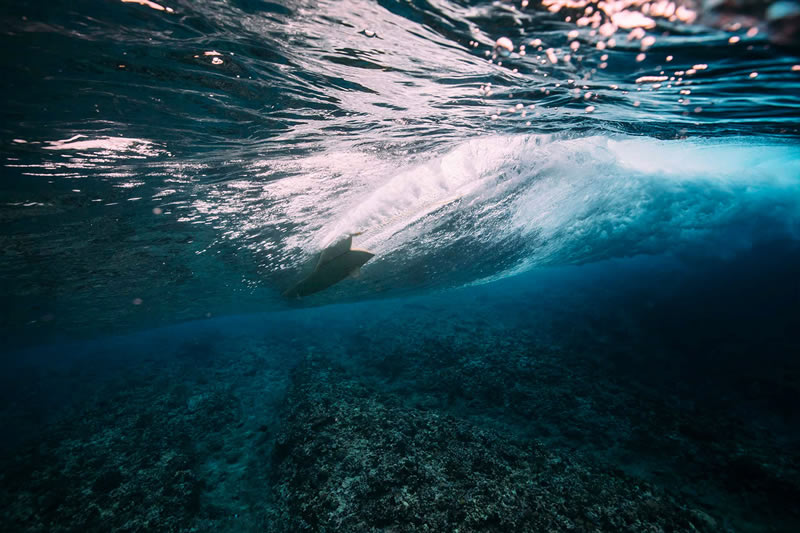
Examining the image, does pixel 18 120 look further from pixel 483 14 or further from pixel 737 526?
pixel 737 526

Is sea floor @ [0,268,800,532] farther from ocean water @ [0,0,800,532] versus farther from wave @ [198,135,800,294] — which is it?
wave @ [198,135,800,294]

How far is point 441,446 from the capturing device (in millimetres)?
6555

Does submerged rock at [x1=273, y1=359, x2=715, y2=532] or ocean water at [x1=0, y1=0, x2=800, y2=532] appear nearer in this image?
ocean water at [x1=0, y1=0, x2=800, y2=532]

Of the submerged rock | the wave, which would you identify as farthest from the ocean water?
the wave

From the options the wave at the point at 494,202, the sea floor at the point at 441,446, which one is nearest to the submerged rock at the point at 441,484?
the sea floor at the point at 441,446

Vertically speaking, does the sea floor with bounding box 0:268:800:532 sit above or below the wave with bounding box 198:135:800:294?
below

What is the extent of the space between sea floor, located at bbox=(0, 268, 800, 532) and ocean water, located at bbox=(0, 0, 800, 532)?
0.22 feet

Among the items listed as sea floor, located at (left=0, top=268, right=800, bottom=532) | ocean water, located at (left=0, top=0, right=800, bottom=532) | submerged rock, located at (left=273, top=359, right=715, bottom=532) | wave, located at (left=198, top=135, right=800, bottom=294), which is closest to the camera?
ocean water, located at (left=0, top=0, right=800, bottom=532)

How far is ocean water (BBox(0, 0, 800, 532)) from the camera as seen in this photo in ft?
13.1

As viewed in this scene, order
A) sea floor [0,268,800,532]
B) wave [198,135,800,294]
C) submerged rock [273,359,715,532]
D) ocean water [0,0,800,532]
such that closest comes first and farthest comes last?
ocean water [0,0,800,532] → submerged rock [273,359,715,532] → sea floor [0,268,800,532] → wave [198,135,800,294]

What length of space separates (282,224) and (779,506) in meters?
13.5

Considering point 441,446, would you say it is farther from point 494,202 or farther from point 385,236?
point 494,202

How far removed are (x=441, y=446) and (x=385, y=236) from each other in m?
7.70

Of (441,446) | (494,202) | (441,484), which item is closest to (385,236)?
(494,202)
